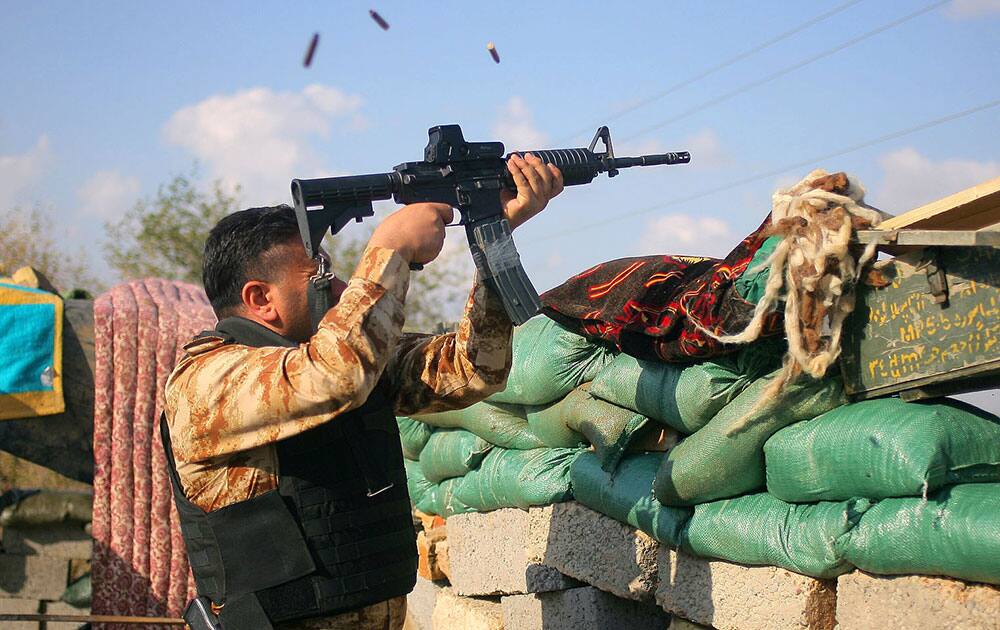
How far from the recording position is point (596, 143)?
9.48 feet

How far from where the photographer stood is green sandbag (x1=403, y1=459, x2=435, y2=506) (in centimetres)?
498

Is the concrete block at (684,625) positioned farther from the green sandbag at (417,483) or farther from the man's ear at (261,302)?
the green sandbag at (417,483)

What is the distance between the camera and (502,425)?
3922 mm

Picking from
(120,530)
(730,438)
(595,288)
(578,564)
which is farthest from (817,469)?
(120,530)

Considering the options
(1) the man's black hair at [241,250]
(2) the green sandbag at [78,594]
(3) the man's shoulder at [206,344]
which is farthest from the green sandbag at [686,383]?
(2) the green sandbag at [78,594]

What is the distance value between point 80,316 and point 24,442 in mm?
683

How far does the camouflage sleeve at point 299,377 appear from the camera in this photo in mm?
2018

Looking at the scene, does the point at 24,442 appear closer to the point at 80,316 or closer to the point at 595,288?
the point at 80,316

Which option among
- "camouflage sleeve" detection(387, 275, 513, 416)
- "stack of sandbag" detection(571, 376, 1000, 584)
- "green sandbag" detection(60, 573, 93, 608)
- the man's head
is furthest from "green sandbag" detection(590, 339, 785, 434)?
"green sandbag" detection(60, 573, 93, 608)

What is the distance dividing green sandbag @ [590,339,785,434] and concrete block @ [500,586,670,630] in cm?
69

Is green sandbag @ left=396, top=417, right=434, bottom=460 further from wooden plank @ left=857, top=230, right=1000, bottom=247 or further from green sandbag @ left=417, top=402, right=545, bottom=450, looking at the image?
wooden plank @ left=857, top=230, right=1000, bottom=247

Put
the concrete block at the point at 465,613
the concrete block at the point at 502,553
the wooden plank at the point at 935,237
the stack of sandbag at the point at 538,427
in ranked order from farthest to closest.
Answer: the concrete block at the point at 465,613 < the concrete block at the point at 502,553 < the stack of sandbag at the point at 538,427 < the wooden plank at the point at 935,237

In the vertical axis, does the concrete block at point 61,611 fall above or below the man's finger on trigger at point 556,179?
below

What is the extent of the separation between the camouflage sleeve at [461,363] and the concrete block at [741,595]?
80cm
